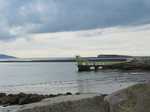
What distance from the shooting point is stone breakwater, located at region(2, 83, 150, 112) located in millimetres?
7473

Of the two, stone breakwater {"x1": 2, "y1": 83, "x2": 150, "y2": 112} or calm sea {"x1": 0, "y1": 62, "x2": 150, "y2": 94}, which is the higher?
stone breakwater {"x1": 2, "y1": 83, "x2": 150, "y2": 112}

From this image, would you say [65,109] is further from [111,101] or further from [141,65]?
[141,65]

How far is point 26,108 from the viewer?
769 cm

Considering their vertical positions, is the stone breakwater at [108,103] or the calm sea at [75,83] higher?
the stone breakwater at [108,103]

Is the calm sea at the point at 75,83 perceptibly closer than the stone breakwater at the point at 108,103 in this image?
No

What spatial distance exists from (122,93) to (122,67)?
95.2m

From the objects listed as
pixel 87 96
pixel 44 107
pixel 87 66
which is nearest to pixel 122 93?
pixel 87 96

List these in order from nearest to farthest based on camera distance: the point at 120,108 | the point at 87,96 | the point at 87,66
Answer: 1. the point at 120,108
2. the point at 87,96
3. the point at 87,66

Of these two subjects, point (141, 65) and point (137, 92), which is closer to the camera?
point (137, 92)

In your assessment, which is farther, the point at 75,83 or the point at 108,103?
the point at 75,83

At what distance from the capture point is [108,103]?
7648 mm

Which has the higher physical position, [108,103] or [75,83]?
[108,103]

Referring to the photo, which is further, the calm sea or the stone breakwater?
the calm sea

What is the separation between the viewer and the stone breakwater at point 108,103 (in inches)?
294
